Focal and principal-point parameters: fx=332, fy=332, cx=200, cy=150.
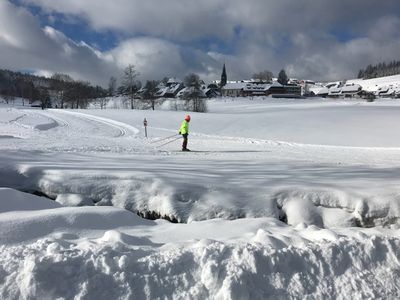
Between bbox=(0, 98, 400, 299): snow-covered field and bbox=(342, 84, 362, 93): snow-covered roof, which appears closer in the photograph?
bbox=(0, 98, 400, 299): snow-covered field

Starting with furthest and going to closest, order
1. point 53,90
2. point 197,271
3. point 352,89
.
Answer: point 352,89 < point 53,90 < point 197,271

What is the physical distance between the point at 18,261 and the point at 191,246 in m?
1.94

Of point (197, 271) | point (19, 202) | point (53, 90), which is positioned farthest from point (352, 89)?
point (197, 271)

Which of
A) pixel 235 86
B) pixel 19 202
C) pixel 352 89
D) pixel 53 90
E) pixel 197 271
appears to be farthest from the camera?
pixel 235 86

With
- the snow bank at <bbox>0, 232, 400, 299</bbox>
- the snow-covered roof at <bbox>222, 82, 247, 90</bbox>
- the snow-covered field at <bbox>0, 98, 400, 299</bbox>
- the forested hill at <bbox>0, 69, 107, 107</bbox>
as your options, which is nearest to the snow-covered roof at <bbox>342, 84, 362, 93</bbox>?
the snow-covered roof at <bbox>222, 82, 247, 90</bbox>

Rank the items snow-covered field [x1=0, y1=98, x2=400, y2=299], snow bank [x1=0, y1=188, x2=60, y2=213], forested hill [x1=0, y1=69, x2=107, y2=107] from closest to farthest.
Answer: snow-covered field [x1=0, y1=98, x2=400, y2=299] → snow bank [x1=0, y1=188, x2=60, y2=213] → forested hill [x1=0, y1=69, x2=107, y2=107]

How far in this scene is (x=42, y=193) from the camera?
6637 millimetres

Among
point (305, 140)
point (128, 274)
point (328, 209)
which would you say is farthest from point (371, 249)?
point (305, 140)

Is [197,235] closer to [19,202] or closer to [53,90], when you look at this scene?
[19,202]

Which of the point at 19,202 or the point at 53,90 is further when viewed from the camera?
the point at 53,90

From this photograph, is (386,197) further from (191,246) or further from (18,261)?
(18,261)

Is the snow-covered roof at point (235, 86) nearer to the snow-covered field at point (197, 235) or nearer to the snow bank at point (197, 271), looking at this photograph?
the snow-covered field at point (197, 235)

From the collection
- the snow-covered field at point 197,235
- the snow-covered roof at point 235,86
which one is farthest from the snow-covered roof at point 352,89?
the snow-covered field at point 197,235

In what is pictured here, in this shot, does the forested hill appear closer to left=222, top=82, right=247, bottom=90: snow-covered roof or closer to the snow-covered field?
left=222, top=82, right=247, bottom=90: snow-covered roof
